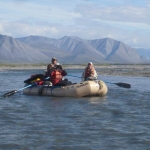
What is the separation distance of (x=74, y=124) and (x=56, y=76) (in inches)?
337

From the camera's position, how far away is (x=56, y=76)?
2145cm

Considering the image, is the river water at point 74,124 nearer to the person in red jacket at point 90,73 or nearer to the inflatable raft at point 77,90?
the inflatable raft at point 77,90

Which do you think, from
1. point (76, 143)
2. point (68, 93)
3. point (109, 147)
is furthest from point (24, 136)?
point (68, 93)

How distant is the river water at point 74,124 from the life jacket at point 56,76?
7.37ft

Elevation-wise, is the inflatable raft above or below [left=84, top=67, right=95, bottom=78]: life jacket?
below

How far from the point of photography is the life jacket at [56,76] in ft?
70.2

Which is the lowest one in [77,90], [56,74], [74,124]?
[74,124]

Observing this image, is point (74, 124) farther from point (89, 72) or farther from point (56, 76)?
point (89, 72)

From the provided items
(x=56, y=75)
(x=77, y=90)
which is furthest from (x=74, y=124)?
(x=56, y=75)

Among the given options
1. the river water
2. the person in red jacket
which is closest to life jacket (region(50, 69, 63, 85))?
the person in red jacket

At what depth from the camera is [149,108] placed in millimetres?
16734

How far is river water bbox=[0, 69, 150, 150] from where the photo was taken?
1073 centimetres

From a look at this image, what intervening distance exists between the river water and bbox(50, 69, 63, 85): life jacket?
88.4 inches

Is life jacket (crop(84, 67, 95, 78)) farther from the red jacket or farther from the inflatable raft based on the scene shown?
the red jacket
